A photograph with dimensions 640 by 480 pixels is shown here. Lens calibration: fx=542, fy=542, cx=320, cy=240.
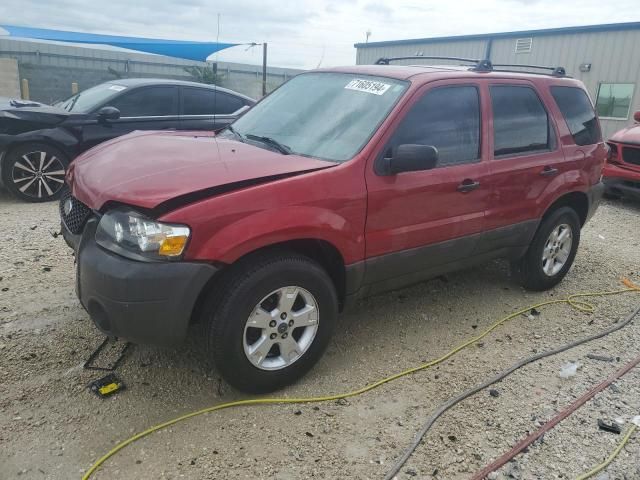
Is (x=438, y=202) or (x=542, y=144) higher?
(x=542, y=144)

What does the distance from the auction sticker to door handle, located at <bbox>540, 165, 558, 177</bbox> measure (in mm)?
1571

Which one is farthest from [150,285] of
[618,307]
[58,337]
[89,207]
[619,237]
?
[619,237]

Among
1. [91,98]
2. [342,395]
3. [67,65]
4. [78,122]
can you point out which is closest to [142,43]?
[67,65]

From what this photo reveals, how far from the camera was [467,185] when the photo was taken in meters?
3.66

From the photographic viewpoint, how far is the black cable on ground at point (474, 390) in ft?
8.55

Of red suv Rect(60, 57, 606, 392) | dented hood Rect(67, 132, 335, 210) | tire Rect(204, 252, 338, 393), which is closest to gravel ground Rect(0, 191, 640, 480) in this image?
tire Rect(204, 252, 338, 393)

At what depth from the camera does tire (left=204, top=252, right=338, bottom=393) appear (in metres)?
2.74

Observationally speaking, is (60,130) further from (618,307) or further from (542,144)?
(618,307)

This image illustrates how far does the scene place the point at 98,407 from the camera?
287 cm

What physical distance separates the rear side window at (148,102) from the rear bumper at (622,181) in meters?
6.35

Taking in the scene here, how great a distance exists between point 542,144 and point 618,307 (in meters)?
1.57

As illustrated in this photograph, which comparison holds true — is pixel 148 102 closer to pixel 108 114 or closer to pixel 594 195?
pixel 108 114

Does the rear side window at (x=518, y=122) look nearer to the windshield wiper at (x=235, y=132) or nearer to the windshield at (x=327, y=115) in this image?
the windshield at (x=327, y=115)

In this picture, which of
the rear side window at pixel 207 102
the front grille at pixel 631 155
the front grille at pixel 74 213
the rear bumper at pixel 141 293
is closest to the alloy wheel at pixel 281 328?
the rear bumper at pixel 141 293
